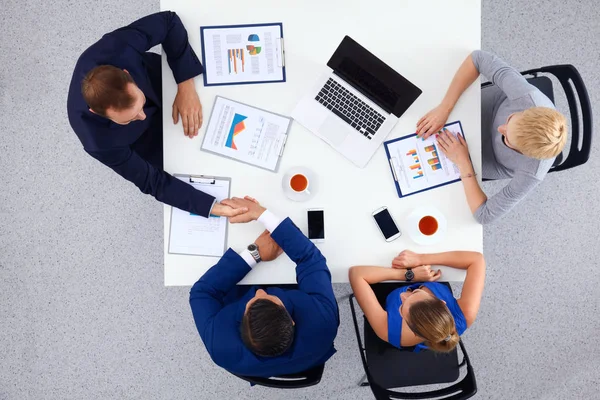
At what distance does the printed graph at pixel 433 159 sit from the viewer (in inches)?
61.1

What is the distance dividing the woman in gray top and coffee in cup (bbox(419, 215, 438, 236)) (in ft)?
0.48

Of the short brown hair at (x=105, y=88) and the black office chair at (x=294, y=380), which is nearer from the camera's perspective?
the short brown hair at (x=105, y=88)

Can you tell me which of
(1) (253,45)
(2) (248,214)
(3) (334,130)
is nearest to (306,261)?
(2) (248,214)

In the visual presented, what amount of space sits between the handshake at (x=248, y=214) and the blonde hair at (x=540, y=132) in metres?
0.90

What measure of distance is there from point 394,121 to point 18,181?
1964mm

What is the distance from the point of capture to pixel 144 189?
1526 mm

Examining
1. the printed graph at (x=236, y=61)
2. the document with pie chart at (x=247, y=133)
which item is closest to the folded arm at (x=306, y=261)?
the document with pie chart at (x=247, y=133)

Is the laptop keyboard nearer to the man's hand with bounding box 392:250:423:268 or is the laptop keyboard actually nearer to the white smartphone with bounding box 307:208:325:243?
the white smartphone with bounding box 307:208:325:243

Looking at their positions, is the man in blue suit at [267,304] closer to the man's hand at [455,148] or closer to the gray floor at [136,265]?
the man's hand at [455,148]

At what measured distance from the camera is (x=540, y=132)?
1.35 metres

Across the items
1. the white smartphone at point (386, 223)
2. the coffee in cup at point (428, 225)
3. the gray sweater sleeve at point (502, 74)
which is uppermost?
the gray sweater sleeve at point (502, 74)

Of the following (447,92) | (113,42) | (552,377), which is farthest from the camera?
(552,377)

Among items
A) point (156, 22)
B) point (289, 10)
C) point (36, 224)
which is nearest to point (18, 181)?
point (36, 224)

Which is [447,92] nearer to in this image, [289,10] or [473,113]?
[473,113]
